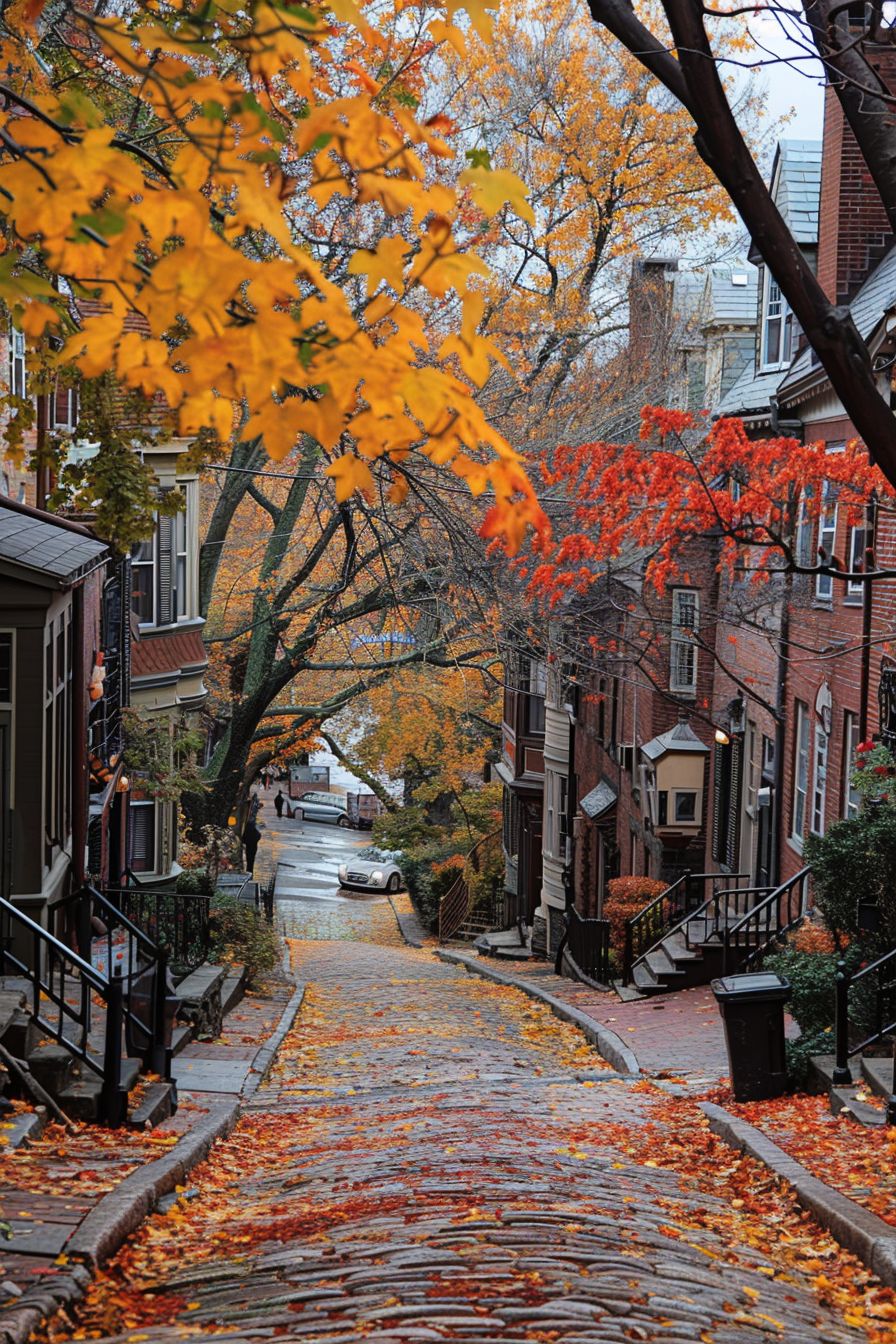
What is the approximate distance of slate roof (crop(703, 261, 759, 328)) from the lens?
28469mm

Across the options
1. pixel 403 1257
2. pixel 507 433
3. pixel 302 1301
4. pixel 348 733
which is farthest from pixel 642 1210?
pixel 348 733

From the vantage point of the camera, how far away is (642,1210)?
311 inches

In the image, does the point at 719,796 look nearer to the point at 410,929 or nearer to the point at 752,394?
the point at 752,394

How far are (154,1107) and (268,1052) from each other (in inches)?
200

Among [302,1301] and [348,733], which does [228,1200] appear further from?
[348,733]

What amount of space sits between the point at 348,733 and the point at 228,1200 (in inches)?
1553

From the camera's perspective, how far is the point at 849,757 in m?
18.1

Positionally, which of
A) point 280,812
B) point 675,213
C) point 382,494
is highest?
point 675,213

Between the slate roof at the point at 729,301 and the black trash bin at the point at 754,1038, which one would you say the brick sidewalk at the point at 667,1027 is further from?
the slate roof at the point at 729,301

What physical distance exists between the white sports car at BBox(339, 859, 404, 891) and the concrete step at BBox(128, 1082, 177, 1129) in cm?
3650

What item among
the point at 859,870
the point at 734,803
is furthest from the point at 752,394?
the point at 859,870

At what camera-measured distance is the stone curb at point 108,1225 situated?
570 cm

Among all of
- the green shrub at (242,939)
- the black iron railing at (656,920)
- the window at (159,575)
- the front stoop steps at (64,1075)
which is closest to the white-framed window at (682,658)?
the black iron railing at (656,920)

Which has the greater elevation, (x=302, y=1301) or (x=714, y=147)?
(x=714, y=147)
